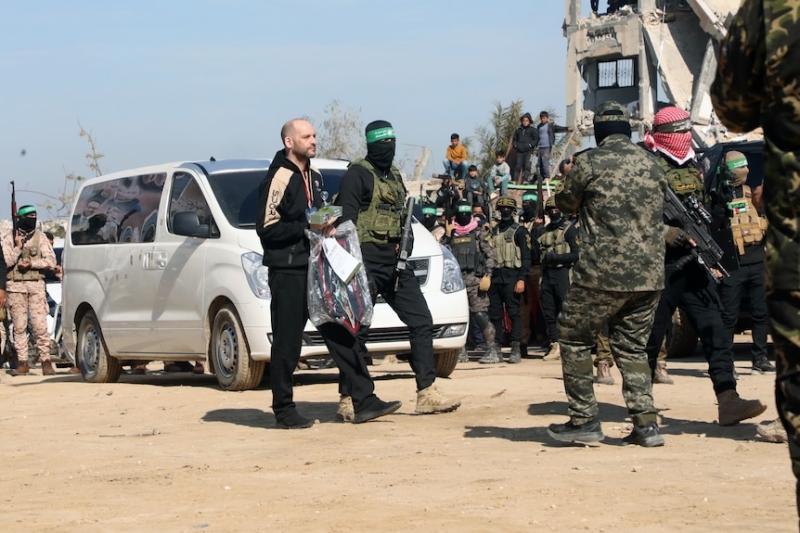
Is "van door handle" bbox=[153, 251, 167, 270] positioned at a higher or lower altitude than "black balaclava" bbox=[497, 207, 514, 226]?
lower

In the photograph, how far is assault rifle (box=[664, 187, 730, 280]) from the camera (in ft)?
26.2

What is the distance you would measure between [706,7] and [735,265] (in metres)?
30.3

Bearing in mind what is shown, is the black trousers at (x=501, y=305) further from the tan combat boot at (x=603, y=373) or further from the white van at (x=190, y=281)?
the tan combat boot at (x=603, y=373)

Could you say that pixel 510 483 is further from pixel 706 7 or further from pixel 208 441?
pixel 706 7

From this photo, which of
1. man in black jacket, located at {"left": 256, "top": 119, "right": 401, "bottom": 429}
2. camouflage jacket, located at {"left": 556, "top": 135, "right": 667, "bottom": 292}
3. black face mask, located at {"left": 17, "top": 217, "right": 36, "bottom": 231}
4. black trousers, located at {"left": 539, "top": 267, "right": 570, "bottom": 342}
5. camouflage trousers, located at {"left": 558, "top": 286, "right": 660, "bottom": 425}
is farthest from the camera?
black face mask, located at {"left": 17, "top": 217, "right": 36, "bottom": 231}

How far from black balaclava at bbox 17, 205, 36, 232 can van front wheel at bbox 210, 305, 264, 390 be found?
5812 mm

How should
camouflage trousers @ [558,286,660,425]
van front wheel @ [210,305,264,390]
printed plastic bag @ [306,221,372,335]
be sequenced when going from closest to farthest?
camouflage trousers @ [558,286,660,425] → printed plastic bag @ [306,221,372,335] → van front wheel @ [210,305,264,390]

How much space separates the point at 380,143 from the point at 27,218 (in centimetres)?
904

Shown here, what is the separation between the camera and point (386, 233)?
8.64m

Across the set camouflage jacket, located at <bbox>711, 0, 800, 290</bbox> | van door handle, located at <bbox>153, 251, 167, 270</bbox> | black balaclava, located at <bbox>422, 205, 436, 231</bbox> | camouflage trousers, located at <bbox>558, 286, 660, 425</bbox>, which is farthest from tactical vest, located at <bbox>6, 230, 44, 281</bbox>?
camouflage jacket, located at <bbox>711, 0, 800, 290</bbox>

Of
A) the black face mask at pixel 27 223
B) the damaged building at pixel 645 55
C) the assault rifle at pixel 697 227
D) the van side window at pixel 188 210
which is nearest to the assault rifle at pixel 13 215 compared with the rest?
the black face mask at pixel 27 223

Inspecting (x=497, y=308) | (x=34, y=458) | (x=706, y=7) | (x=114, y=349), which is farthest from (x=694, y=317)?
(x=706, y=7)

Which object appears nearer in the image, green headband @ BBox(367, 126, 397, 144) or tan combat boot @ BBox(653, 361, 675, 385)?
green headband @ BBox(367, 126, 397, 144)

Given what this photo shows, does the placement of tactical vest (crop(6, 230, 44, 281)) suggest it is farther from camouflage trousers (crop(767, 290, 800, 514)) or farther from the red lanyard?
camouflage trousers (crop(767, 290, 800, 514))
